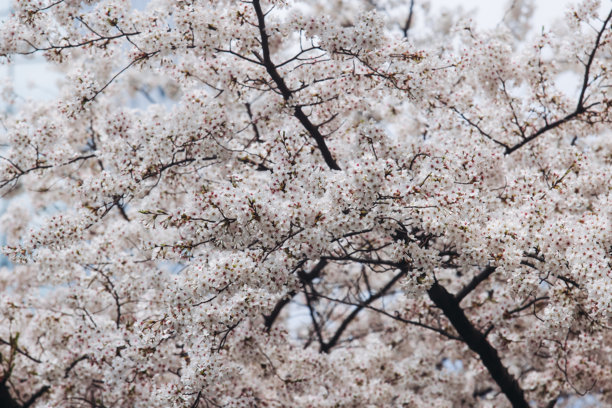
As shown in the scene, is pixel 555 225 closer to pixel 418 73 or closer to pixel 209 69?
pixel 418 73

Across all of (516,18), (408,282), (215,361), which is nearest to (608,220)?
(408,282)

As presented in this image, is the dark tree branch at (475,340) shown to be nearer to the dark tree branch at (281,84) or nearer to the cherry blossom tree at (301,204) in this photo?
the cherry blossom tree at (301,204)

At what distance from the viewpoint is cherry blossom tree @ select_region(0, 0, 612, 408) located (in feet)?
16.2

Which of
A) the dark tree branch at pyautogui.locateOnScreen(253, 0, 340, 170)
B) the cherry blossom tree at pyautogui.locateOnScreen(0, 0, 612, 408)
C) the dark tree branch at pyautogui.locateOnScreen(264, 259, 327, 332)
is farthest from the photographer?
the dark tree branch at pyautogui.locateOnScreen(264, 259, 327, 332)

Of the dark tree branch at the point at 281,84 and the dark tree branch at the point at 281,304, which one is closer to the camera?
the dark tree branch at the point at 281,84

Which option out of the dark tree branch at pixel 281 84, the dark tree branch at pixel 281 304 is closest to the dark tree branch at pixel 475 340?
the dark tree branch at pixel 281 304

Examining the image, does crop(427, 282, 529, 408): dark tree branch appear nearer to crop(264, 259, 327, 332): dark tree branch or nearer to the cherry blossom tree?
the cherry blossom tree

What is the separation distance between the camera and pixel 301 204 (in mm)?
4621

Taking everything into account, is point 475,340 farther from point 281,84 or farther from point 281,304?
point 281,84

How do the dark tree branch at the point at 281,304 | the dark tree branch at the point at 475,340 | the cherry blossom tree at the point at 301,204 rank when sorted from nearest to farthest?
the cherry blossom tree at the point at 301,204, the dark tree branch at the point at 475,340, the dark tree branch at the point at 281,304

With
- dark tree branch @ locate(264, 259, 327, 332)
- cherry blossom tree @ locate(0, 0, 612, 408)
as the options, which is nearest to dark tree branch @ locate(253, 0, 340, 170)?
cherry blossom tree @ locate(0, 0, 612, 408)

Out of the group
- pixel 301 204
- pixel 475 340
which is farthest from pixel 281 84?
pixel 475 340

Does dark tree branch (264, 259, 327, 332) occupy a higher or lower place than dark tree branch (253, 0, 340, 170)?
lower

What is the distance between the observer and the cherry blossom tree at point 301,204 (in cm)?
493
